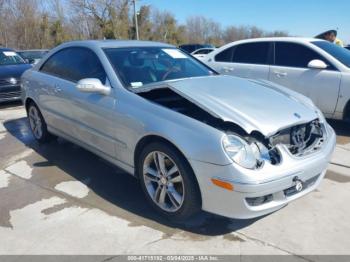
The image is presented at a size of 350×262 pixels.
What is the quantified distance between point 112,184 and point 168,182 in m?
1.06

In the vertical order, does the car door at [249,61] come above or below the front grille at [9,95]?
above

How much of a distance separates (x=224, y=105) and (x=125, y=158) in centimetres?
110

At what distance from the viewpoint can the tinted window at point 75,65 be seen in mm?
3881

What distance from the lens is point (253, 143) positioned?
2.76 m

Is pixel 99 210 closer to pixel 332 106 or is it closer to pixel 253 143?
pixel 253 143

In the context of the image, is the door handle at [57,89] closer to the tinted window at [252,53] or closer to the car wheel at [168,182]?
the car wheel at [168,182]

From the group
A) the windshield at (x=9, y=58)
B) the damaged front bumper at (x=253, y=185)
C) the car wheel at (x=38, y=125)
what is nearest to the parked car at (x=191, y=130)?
the damaged front bumper at (x=253, y=185)

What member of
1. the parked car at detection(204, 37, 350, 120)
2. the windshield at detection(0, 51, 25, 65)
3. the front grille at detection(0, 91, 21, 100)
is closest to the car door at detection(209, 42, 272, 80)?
the parked car at detection(204, 37, 350, 120)

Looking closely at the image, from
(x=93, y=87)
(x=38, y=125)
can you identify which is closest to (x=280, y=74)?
(x=93, y=87)

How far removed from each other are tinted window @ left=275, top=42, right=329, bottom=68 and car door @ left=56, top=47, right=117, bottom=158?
3.60 m

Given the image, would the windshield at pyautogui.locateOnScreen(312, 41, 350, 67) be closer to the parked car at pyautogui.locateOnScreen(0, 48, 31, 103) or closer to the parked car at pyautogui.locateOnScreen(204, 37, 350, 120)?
the parked car at pyautogui.locateOnScreen(204, 37, 350, 120)

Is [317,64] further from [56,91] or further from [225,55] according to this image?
[56,91]

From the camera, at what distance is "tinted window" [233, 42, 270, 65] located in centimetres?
648

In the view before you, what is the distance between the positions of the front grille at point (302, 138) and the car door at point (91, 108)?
61.1 inches
